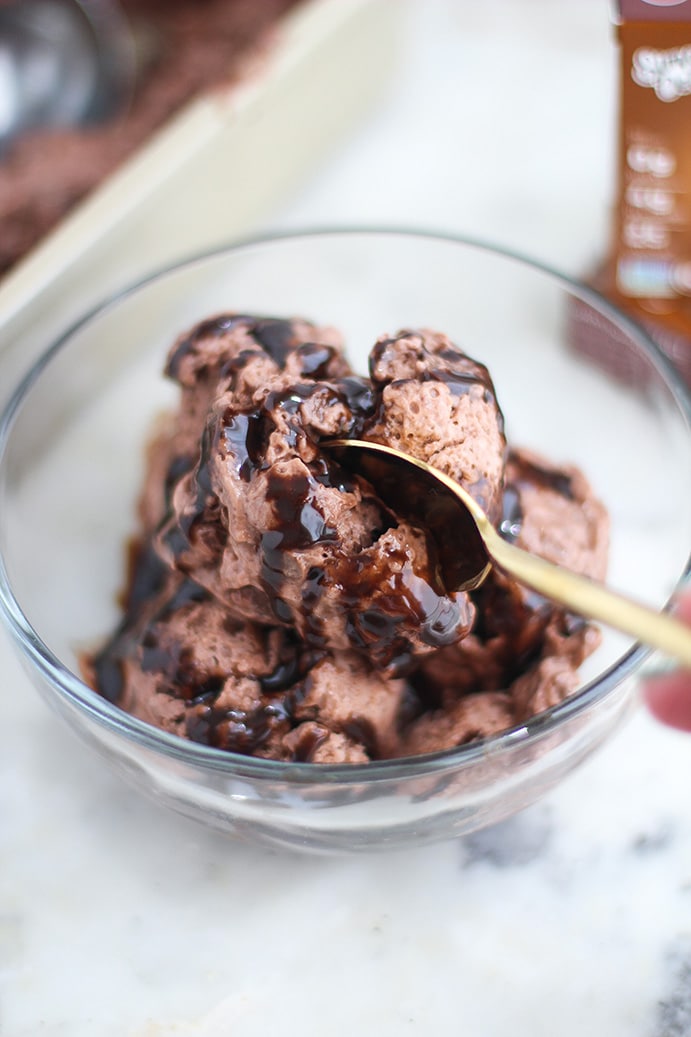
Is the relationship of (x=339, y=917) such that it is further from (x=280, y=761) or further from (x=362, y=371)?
(x=362, y=371)

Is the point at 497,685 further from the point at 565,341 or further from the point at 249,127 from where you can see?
the point at 249,127

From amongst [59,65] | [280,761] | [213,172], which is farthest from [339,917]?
[59,65]

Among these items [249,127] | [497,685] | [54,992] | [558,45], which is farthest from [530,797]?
[558,45]

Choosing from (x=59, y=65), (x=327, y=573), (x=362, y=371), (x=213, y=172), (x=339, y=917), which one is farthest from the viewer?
(x=59, y=65)

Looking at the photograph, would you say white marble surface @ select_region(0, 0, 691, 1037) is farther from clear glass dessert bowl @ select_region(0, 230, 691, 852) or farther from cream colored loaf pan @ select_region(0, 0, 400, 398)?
cream colored loaf pan @ select_region(0, 0, 400, 398)

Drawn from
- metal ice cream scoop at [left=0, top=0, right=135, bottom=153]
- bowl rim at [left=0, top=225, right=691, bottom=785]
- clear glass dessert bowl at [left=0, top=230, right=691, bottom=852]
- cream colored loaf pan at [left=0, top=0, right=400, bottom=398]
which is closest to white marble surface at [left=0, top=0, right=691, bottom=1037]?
clear glass dessert bowl at [left=0, top=230, right=691, bottom=852]

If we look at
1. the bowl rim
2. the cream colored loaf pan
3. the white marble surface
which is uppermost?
the cream colored loaf pan
